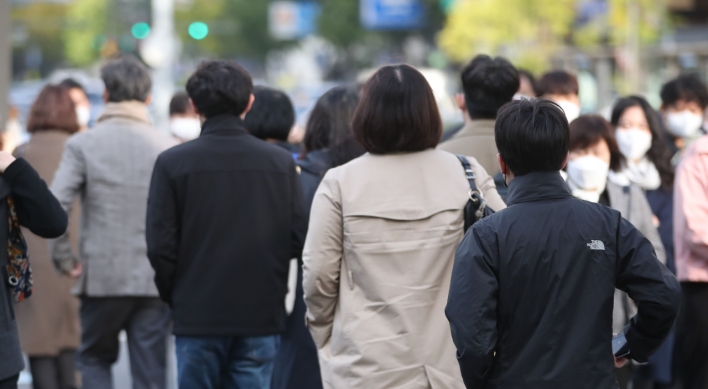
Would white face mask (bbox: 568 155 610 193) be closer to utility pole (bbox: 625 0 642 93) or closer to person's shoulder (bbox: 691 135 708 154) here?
person's shoulder (bbox: 691 135 708 154)

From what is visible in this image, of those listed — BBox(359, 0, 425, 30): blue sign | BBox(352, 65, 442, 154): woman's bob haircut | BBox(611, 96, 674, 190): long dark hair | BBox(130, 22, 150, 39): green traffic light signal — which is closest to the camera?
BBox(352, 65, 442, 154): woman's bob haircut

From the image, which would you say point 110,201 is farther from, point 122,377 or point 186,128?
point 122,377

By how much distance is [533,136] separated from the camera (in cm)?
313

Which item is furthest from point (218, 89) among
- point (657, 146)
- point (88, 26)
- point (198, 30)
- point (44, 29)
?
point (44, 29)

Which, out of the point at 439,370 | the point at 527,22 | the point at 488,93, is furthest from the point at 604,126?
the point at 527,22

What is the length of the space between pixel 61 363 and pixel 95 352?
1108 millimetres

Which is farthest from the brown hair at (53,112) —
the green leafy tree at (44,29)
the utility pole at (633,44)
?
the green leafy tree at (44,29)

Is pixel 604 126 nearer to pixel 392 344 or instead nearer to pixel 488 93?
pixel 488 93

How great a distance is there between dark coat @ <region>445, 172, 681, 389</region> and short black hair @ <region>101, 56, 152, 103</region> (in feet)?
10.5

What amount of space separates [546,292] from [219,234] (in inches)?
77.3

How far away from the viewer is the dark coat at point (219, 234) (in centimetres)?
460

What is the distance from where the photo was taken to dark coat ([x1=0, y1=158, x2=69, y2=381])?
3734 millimetres

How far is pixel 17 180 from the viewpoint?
3807 mm

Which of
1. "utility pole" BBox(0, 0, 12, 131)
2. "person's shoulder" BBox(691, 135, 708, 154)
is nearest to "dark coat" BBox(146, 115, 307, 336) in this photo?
"person's shoulder" BBox(691, 135, 708, 154)
